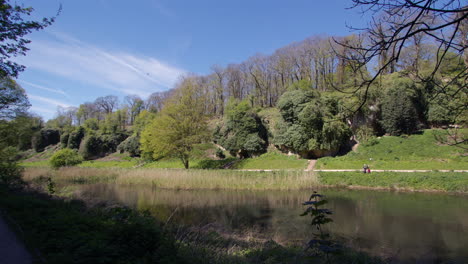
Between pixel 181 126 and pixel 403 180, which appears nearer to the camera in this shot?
pixel 403 180

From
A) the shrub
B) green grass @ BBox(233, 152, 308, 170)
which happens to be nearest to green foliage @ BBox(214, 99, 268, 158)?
green grass @ BBox(233, 152, 308, 170)

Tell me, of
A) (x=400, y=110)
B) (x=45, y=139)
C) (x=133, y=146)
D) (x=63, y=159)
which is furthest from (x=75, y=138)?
(x=400, y=110)

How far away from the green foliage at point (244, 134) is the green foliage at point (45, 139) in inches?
1823

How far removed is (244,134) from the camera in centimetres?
3369

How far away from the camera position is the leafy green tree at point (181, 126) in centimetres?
2648

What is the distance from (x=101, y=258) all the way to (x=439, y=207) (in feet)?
49.0

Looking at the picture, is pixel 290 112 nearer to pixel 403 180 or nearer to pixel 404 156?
pixel 404 156

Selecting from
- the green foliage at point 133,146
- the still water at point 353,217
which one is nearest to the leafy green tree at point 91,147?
the green foliage at point 133,146

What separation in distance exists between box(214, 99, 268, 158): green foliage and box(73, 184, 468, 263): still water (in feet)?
49.9

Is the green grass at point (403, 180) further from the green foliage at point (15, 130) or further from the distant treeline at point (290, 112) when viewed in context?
the green foliage at point (15, 130)

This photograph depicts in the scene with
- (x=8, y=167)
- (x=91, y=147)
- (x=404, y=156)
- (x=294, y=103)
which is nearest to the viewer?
(x=8, y=167)

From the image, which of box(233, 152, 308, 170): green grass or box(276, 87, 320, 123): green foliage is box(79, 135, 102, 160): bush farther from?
box(276, 87, 320, 123): green foliage

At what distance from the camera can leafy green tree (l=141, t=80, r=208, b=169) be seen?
86.9 ft

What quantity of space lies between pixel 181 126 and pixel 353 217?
19014mm
